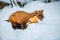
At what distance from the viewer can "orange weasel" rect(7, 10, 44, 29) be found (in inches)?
48.2

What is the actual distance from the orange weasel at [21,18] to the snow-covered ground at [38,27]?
31mm

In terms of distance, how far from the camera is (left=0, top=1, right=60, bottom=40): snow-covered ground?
117cm

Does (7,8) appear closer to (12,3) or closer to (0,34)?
(12,3)

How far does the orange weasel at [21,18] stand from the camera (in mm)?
1223

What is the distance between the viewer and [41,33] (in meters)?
1.18

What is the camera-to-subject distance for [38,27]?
47.0 inches

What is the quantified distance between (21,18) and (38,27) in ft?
0.58

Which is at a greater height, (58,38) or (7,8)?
(7,8)

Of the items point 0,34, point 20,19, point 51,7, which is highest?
point 51,7

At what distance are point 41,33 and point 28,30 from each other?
0.12 metres

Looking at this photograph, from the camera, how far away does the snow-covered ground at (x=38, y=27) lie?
117 cm

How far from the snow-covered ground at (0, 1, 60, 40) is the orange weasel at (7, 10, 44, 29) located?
0.10 feet

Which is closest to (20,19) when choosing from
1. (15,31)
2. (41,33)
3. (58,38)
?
(15,31)

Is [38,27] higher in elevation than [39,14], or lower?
lower
